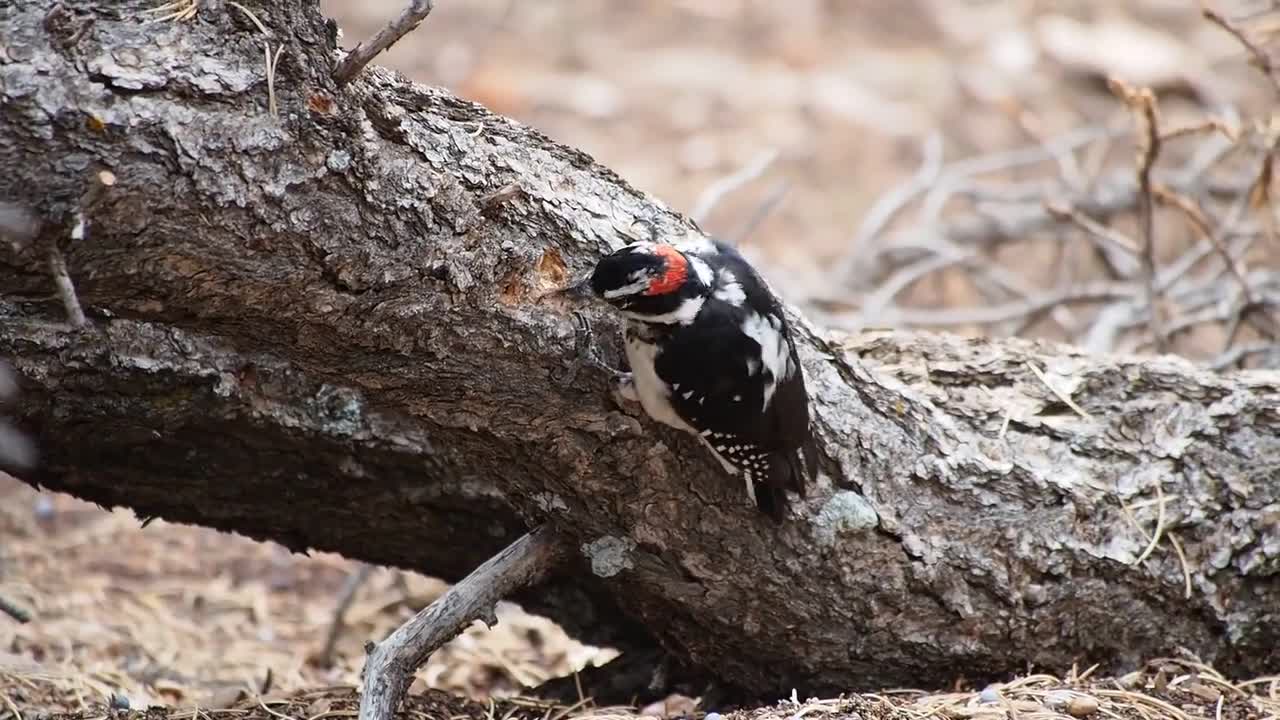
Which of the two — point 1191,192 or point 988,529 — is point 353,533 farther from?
point 1191,192

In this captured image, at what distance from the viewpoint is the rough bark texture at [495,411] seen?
7.11 ft

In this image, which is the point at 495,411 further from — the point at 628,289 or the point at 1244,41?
the point at 1244,41

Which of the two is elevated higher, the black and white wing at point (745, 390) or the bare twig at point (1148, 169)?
the bare twig at point (1148, 169)

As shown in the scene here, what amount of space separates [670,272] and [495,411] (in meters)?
0.45

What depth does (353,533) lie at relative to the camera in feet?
10.6

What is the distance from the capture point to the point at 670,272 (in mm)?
2709

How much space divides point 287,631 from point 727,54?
6.00m

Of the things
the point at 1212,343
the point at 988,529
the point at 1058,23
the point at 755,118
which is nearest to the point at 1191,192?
the point at 1212,343

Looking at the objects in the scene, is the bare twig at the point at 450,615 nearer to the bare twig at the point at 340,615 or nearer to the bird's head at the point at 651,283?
the bird's head at the point at 651,283

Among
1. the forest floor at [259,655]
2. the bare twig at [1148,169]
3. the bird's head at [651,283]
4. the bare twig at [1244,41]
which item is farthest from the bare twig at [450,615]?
the bare twig at [1244,41]

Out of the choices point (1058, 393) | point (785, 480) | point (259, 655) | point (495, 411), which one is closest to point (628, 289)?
point (495, 411)

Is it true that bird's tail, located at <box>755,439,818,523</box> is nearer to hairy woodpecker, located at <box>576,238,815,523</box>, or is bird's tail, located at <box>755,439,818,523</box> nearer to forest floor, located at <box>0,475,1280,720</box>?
hairy woodpecker, located at <box>576,238,815,523</box>

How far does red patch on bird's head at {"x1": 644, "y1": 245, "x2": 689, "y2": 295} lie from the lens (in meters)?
2.68

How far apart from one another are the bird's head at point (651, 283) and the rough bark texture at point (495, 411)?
8 centimetres
